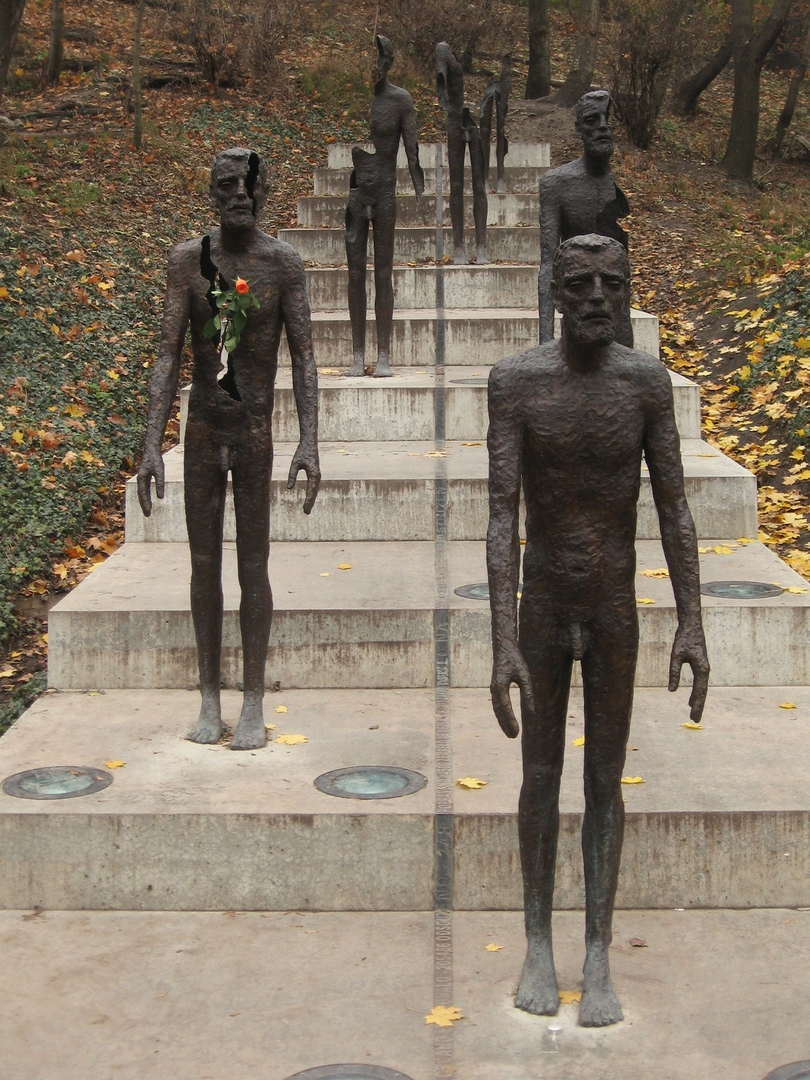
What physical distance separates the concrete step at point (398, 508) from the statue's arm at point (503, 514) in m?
4.51

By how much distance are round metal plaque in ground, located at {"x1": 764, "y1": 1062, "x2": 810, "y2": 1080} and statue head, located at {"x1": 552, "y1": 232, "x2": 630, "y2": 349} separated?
81.5 inches

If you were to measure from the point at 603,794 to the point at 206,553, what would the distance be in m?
2.42

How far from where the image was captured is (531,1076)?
13.1 feet

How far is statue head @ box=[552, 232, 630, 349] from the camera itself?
3.89m

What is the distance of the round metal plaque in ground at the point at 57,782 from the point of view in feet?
17.9

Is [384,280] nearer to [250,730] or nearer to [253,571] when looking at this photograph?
[253,571]

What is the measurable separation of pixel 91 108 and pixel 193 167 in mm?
2452

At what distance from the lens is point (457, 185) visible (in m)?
13.5

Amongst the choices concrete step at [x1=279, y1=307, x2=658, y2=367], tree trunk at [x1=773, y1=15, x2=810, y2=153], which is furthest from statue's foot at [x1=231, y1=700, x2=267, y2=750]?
tree trunk at [x1=773, y1=15, x2=810, y2=153]

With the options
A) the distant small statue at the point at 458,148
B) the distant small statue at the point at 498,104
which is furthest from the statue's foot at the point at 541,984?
the distant small statue at the point at 498,104

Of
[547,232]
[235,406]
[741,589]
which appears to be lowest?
[741,589]

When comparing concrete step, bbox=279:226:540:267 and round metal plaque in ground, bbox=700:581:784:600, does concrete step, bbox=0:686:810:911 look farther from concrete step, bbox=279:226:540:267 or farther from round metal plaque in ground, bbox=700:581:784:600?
concrete step, bbox=279:226:540:267

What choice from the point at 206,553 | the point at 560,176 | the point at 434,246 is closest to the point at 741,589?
the point at 560,176

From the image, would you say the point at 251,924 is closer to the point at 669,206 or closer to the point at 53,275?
the point at 53,275
